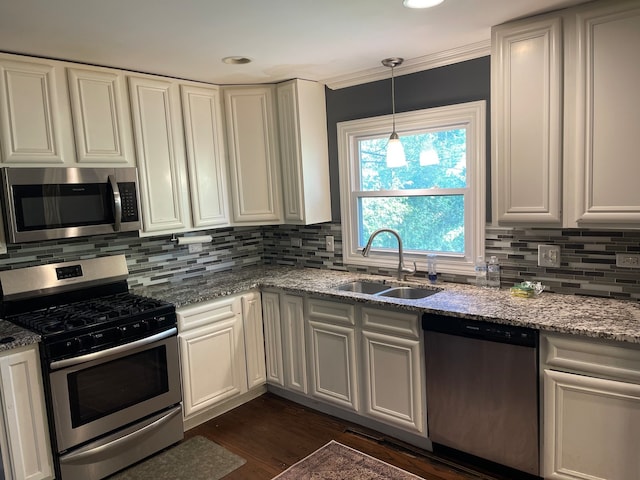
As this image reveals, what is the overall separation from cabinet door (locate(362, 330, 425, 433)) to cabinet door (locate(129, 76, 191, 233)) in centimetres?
154

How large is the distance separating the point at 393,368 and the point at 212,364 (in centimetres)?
121

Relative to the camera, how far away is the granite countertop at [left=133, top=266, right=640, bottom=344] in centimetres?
209

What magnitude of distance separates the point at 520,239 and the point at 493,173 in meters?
0.48

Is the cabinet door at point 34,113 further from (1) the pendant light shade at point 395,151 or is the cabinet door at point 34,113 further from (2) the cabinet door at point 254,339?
(1) the pendant light shade at point 395,151

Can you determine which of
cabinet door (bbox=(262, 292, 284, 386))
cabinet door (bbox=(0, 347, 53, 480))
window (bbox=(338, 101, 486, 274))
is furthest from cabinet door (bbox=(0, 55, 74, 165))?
window (bbox=(338, 101, 486, 274))

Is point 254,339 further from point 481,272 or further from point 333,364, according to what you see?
point 481,272

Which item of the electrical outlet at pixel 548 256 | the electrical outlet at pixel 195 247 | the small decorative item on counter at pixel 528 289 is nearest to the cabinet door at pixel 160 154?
the electrical outlet at pixel 195 247

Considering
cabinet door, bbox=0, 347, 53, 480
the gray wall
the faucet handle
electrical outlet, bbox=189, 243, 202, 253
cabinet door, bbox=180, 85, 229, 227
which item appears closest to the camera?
cabinet door, bbox=0, 347, 53, 480

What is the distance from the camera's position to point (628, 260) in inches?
94.5

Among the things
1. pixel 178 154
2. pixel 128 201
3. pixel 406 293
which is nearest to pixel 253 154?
pixel 178 154

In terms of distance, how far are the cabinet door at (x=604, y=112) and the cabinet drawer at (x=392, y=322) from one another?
982mm

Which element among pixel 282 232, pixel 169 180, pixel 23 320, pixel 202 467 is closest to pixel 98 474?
pixel 202 467

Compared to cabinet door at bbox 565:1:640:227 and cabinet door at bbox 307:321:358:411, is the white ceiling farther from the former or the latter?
cabinet door at bbox 307:321:358:411

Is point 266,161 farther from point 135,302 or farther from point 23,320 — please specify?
point 23,320
